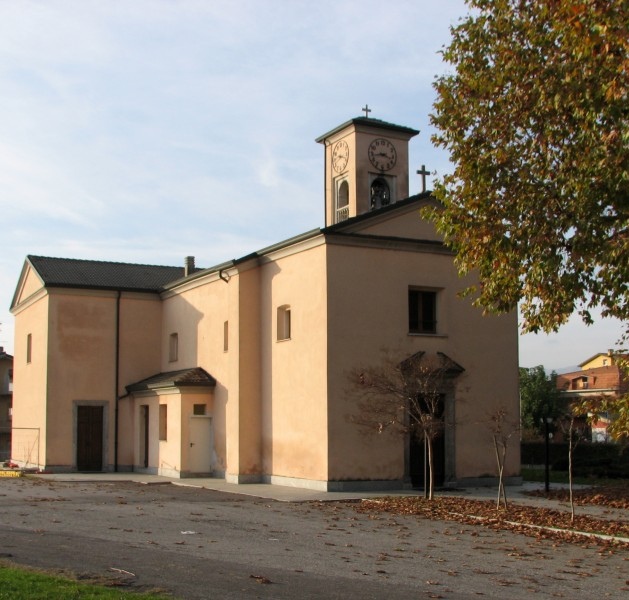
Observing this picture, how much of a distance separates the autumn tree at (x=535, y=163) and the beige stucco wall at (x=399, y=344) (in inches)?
321

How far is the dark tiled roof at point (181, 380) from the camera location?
92.8ft

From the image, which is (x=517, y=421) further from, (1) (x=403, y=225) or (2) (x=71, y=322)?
(2) (x=71, y=322)

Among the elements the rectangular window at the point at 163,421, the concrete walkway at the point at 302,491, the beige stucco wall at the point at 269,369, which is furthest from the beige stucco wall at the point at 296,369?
the rectangular window at the point at 163,421

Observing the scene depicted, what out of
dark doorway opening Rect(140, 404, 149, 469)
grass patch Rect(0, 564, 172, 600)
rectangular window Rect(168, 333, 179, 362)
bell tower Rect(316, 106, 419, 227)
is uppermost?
bell tower Rect(316, 106, 419, 227)

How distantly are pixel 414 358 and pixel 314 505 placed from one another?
5.58 m

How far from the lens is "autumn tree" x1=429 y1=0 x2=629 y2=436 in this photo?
12.9 metres

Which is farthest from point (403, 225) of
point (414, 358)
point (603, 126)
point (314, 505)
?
point (603, 126)

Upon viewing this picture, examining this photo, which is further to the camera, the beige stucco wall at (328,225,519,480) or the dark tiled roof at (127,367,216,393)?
the dark tiled roof at (127,367,216,393)

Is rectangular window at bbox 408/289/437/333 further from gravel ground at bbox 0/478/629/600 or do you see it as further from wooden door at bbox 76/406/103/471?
wooden door at bbox 76/406/103/471

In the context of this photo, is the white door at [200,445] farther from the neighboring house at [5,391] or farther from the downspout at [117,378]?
the neighboring house at [5,391]

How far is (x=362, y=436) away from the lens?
23266mm

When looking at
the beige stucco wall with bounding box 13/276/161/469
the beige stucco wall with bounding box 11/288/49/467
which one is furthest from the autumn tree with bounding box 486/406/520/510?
the beige stucco wall with bounding box 11/288/49/467

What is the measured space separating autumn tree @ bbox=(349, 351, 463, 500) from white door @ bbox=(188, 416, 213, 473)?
6.97 metres

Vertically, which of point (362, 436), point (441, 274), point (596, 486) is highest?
point (441, 274)
